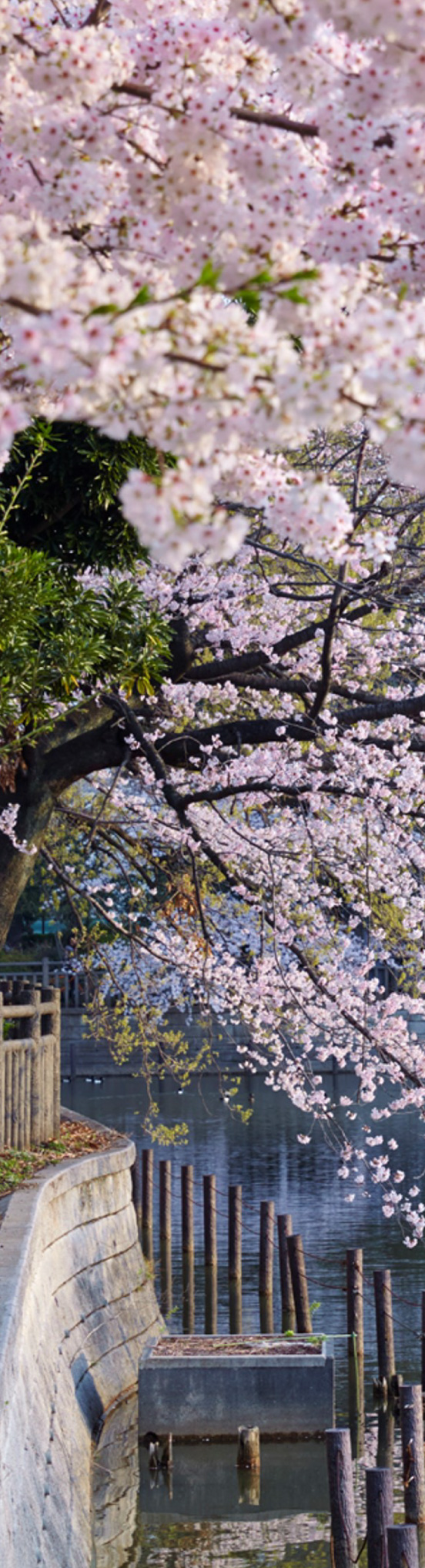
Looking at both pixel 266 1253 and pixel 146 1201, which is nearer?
pixel 266 1253

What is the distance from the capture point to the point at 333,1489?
8438 millimetres

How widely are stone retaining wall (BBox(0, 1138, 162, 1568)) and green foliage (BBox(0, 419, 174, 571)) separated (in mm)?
4299

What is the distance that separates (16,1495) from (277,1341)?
620 cm

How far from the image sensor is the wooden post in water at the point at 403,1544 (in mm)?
7098

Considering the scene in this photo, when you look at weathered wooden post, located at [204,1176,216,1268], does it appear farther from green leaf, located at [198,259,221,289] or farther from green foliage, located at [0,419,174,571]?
green leaf, located at [198,259,221,289]

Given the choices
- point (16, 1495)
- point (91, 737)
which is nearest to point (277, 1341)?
point (91, 737)

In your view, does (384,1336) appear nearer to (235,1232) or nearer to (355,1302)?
(355,1302)

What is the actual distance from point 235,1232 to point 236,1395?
18.9 feet

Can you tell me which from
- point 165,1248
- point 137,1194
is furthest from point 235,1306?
point 137,1194

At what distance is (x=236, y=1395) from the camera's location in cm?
1118

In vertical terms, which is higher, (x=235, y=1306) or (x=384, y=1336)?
(x=235, y=1306)

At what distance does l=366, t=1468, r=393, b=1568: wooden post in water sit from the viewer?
7.88m

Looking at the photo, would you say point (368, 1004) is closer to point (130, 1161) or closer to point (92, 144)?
point (130, 1161)

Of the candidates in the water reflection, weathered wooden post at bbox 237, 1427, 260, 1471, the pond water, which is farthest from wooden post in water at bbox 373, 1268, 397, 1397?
weathered wooden post at bbox 237, 1427, 260, 1471
